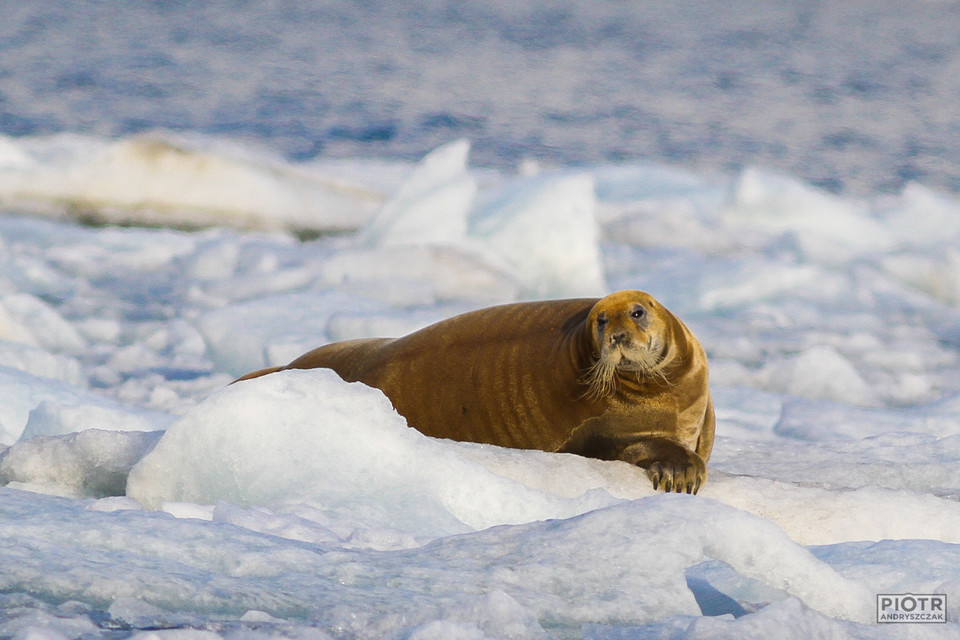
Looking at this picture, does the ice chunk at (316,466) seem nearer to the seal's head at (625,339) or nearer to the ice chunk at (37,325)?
the seal's head at (625,339)

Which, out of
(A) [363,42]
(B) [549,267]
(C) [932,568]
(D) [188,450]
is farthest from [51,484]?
(A) [363,42]

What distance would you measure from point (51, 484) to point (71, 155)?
26.2 feet

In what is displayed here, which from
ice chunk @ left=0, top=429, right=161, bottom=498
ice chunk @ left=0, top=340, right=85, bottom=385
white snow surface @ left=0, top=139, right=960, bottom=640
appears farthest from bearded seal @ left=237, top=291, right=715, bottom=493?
ice chunk @ left=0, top=340, right=85, bottom=385

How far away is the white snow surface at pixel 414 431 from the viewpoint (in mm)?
2104

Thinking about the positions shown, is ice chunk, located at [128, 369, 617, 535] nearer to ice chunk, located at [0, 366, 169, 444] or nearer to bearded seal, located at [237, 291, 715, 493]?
bearded seal, located at [237, 291, 715, 493]

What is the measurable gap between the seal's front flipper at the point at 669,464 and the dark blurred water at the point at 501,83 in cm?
1028

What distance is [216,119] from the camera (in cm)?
1581

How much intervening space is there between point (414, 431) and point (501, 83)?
1654 centimetres

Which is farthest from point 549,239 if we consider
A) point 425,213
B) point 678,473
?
point 678,473

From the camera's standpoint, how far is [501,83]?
19.1 m

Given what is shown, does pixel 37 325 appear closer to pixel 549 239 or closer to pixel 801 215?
pixel 549 239

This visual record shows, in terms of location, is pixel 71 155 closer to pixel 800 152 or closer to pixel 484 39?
pixel 800 152

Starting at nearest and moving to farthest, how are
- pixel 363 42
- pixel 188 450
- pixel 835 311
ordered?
pixel 188 450, pixel 835 311, pixel 363 42

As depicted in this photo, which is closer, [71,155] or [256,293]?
[256,293]
